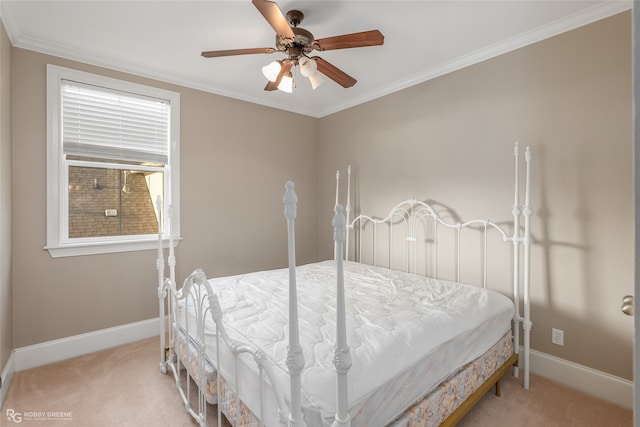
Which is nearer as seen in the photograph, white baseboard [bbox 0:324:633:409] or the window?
white baseboard [bbox 0:324:633:409]

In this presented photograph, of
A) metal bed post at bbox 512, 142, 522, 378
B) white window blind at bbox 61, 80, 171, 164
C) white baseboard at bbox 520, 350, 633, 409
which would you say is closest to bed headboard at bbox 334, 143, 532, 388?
metal bed post at bbox 512, 142, 522, 378

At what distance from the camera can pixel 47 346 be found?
2.43m

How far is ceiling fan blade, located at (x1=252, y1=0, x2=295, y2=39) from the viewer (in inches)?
57.2

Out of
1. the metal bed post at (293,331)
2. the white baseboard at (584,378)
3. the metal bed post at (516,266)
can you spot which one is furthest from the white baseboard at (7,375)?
the white baseboard at (584,378)

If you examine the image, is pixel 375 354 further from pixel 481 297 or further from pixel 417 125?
pixel 417 125

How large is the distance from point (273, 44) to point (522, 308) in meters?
2.83

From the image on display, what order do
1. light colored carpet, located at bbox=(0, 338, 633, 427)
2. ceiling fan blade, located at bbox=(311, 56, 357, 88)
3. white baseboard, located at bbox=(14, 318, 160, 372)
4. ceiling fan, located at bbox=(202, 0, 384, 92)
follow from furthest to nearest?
white baseboard, located at bbox=(14, 318, 160, 372), ceiling fan blade, located at bbox=(311, 56, 357, 88), light colored carpet, located at bbox=(0, 338, 633, 427), ceiling fan, located at bbox=(202, 0, 384, 92)

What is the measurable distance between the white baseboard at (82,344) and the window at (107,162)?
711 millimetres

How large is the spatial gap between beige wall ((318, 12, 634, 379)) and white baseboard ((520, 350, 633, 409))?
5 cm

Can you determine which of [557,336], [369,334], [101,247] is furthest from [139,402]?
[557,336]

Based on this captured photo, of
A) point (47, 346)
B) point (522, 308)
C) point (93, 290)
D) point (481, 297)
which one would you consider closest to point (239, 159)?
point (93, 290)

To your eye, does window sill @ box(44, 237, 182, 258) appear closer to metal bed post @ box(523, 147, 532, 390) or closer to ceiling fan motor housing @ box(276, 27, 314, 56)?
ceiling fan motor housing @ box(276, 27, 314, 56)

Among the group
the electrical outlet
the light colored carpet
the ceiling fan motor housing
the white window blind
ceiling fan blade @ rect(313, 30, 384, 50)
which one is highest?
the ceiling fan motor housing

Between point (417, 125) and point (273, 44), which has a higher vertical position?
point (273, 44)
